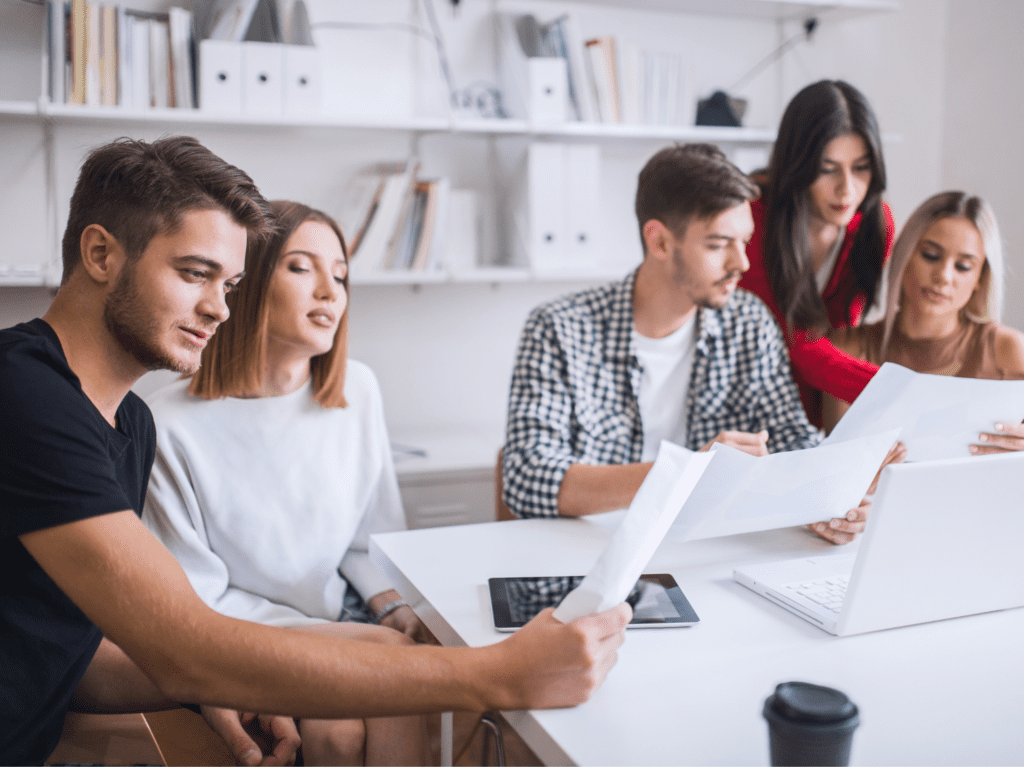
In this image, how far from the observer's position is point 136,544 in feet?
2.64

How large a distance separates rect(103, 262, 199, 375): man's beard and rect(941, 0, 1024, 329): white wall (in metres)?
2.64

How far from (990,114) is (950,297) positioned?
1453mm

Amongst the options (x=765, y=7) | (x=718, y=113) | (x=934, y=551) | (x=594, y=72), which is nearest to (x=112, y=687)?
(x=934, y=551)

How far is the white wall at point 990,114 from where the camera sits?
2736 mm

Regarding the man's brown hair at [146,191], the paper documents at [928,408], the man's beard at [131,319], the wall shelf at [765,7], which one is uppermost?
the wall shelf at [765,7]

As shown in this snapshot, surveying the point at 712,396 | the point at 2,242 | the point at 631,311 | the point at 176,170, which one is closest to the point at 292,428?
the point at 176,170

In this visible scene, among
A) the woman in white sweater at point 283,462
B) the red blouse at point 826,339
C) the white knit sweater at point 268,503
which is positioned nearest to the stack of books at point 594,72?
the red blouse at point 826,339

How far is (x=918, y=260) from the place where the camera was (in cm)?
185

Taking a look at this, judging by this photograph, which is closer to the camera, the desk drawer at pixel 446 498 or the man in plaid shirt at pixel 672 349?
the man in plaid shirt at pixel 672 349

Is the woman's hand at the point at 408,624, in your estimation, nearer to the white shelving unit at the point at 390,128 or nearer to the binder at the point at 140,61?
the white shelving unit at the point at 390,128

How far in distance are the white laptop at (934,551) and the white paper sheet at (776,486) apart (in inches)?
5.0

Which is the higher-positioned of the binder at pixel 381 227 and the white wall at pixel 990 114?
the white wall at pixel 990 114

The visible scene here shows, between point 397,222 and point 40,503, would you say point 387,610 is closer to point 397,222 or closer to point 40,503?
point 40,503

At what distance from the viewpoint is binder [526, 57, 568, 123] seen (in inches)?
97.5
